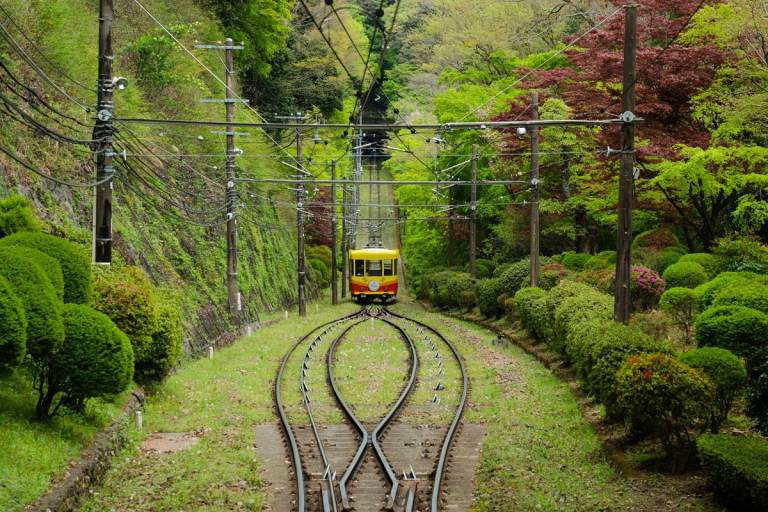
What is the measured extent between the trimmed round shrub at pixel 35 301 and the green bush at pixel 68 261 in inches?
66.4

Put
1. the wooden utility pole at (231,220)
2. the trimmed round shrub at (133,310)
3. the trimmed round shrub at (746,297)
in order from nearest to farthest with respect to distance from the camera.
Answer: the trimmed round shrub at (746,297) → the trimmed round shrub at (133,310) → the wooden utility pole at (231,220)

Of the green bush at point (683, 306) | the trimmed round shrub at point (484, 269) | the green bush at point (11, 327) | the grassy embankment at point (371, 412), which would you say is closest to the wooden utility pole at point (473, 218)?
the trimmed round shrub at point (484, 269)

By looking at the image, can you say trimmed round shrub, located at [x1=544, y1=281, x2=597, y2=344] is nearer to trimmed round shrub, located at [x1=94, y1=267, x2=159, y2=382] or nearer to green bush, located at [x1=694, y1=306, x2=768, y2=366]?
green bush, located at [x1=694, y1=306, x2=768, y2=366]

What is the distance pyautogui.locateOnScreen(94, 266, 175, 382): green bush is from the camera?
14.5 metres

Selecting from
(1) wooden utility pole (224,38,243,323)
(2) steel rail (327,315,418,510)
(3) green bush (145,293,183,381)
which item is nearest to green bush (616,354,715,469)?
(2) steel rail (327,315,418,510)

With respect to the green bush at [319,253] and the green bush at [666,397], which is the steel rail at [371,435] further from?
the green bush at [319,253]

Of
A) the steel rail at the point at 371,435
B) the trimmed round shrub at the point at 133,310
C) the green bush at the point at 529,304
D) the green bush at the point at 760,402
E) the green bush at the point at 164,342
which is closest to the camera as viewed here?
the green bush at the point at 760,402

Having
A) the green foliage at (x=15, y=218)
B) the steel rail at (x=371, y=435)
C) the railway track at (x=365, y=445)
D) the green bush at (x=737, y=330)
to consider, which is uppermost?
the green foliage at (x=15, y=218)

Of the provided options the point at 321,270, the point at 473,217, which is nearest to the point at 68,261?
the point at 473,217

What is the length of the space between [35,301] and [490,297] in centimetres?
2350

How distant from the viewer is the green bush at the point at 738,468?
28.4 feet

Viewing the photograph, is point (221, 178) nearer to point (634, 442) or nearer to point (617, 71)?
point (617, 71)

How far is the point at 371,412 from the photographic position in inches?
611

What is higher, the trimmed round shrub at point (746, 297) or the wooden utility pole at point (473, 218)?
the wooden utility pole at point (473, 218)
